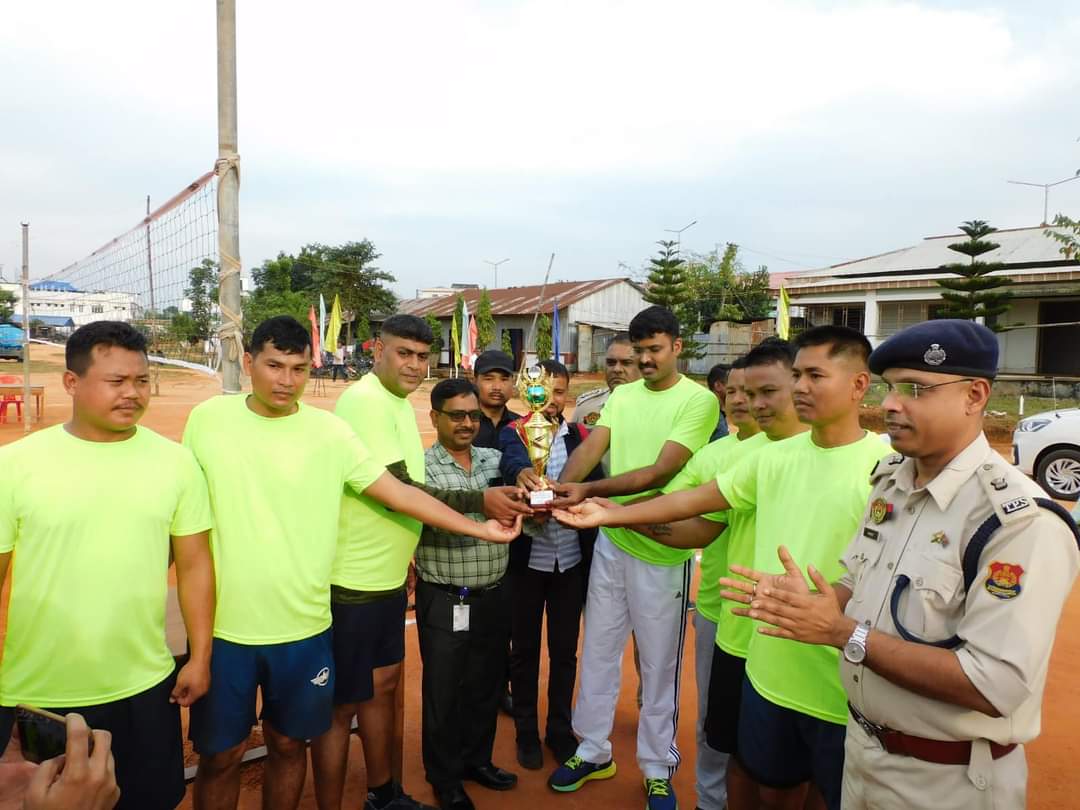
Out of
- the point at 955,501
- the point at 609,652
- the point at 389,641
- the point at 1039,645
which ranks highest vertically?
the point at 955,501

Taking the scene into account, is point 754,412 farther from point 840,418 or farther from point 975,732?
point 975,732

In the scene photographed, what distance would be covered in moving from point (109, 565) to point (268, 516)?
0.55 metres

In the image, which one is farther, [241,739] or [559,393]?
[559,393]

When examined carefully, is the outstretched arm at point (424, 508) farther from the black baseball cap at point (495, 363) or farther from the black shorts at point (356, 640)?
the black baseball cap at point (495, 363)

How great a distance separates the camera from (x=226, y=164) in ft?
13.3

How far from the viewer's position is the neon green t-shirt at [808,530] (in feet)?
8.03

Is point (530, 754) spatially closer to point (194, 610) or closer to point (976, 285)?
point (194, 610)

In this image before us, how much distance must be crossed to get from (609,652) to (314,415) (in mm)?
1990

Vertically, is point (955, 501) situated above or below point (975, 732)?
above

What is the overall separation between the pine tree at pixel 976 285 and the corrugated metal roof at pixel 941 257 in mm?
1783

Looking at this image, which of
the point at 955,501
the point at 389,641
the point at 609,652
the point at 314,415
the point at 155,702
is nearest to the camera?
the point at 955,501

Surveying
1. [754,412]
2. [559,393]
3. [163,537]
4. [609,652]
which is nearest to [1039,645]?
[754,412]

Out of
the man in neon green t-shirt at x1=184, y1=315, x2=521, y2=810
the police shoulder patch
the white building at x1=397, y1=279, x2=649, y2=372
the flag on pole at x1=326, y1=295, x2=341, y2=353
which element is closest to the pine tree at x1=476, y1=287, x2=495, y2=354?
the white building at x1=397, y1=279, x2=649, y2=372

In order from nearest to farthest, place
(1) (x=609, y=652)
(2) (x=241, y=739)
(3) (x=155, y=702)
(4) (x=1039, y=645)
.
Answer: (4) (x=1039, y=645), (3) (x=155, y=702), (2) (x=241, y=739), (1) (x=609, y=652)
